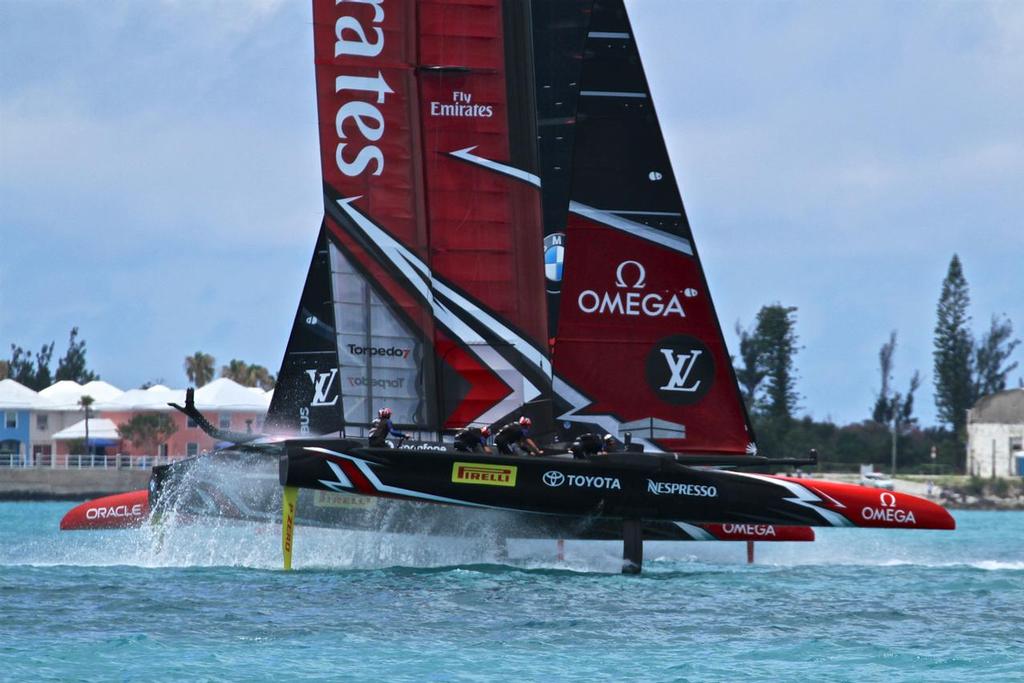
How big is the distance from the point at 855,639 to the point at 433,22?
10.9 meters

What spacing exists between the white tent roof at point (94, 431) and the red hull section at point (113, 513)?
55.2 metres

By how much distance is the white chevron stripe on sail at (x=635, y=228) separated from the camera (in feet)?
79.6

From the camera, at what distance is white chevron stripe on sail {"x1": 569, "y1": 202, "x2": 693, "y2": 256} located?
79.6ft

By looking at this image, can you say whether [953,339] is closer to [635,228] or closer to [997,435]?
[997,435]

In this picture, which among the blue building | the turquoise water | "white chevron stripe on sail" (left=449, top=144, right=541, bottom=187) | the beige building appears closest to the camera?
the turquoise water

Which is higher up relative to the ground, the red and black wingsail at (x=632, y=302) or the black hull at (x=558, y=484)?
the red and black wingsail at (x=632, y=302)

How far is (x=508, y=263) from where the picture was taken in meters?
24.2

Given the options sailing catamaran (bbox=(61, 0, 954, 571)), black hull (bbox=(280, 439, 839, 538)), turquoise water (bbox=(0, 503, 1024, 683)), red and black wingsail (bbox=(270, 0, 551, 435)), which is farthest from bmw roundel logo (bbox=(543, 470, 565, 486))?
red and black wingsail (bbox=(270, 0, 551, 435))

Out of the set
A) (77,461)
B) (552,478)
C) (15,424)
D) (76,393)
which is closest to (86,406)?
(77,461)

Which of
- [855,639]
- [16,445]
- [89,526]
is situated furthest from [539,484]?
[16,445]

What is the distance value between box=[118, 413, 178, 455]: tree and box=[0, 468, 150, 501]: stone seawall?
1567cm

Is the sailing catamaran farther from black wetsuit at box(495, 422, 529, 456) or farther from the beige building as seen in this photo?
the beige building

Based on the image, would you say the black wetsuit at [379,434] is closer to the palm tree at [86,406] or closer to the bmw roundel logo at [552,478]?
the bmw roundel logo at [552,478]

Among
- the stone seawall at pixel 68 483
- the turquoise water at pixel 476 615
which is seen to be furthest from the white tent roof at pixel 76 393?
the turquoise water at pixel 476 615
